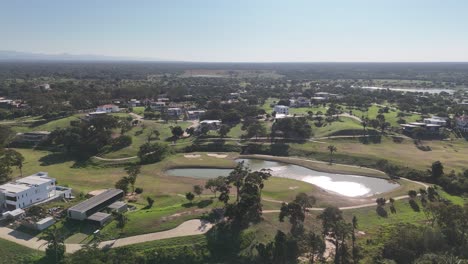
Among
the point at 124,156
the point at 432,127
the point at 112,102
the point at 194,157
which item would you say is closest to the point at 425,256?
the point at 194,157

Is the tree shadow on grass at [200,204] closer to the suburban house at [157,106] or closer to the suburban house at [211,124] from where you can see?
the suburban house at [211,124]

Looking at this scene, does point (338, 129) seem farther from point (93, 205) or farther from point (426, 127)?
point (93, 205)

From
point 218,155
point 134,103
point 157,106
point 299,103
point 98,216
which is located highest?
point 299,103

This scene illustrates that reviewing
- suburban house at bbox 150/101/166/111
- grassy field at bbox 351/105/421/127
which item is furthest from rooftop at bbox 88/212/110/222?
grassy field at bbox 351/105/421/127

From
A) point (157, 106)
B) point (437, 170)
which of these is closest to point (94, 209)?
point (437, 170)

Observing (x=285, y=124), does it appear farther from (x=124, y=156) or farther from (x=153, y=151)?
(x=124, y=156)

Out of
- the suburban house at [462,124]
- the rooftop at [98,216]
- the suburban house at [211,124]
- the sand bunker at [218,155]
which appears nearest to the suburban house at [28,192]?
the rooftop at [98,216]
